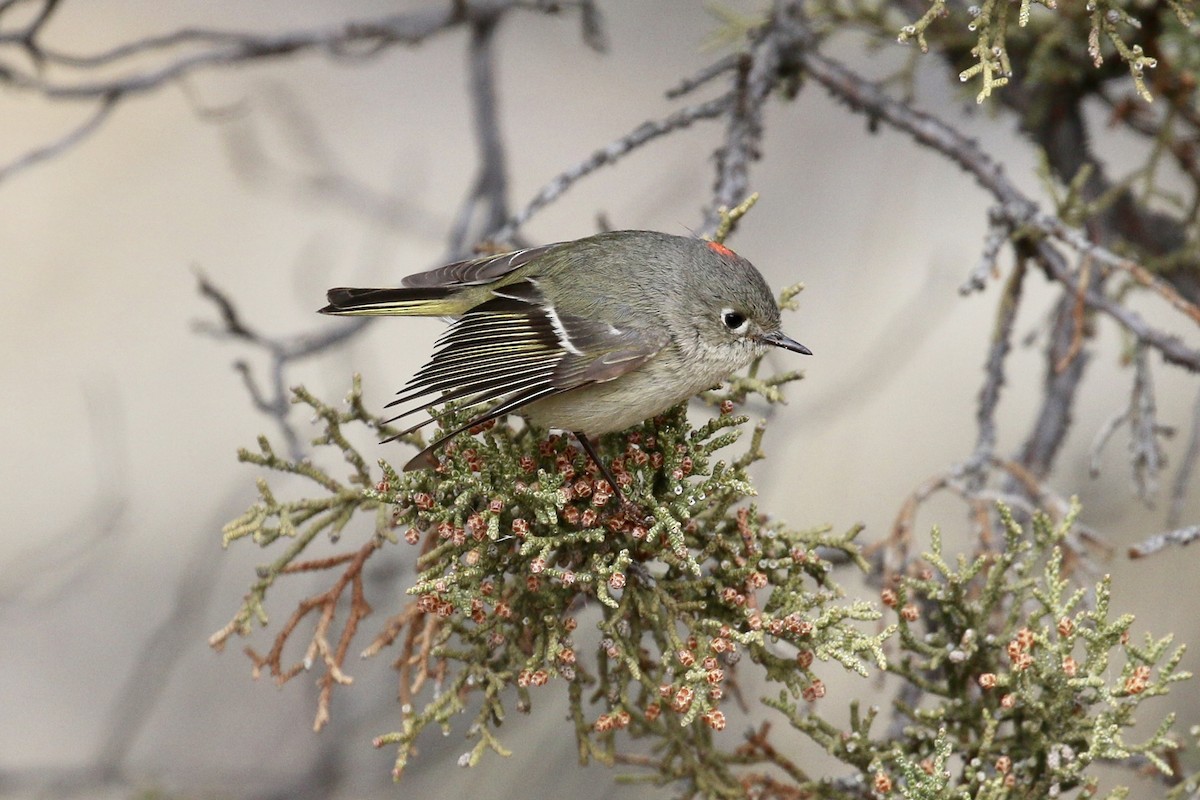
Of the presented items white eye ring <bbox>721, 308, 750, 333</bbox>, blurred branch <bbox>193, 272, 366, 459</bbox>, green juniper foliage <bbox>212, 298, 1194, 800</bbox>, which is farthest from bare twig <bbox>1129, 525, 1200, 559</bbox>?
blurred branch <bbox>193, 272, 366, 459</bbox>

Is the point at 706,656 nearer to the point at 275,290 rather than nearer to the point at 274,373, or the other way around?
the point at 274,373

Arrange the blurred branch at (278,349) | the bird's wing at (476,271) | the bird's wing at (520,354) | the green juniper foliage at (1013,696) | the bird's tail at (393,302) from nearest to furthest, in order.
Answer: the green juniper foliage at (1013,696) → the bird's wing at (520,354) → the bird's tail at (393,302) → the bird's wing at (476,271) → the blurred branch at (278,349)

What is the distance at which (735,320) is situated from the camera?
1946mm

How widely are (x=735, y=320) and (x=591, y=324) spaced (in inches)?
9.6

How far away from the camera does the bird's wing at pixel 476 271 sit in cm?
206

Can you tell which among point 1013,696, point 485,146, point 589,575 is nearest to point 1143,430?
point 1013,696

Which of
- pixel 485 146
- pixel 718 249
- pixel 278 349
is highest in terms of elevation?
pixel 485 146

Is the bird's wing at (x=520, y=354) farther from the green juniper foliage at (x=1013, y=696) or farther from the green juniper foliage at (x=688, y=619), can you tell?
the green juniper foliage at (x=1013, y=696)

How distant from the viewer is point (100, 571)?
4.39 meters

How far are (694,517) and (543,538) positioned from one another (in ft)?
0.88

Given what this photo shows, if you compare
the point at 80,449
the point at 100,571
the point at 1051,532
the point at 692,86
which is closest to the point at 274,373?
the point at 692,86

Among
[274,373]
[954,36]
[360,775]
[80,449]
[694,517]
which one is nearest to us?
[694,517]

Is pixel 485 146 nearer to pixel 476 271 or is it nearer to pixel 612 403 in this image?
pixel 476 271

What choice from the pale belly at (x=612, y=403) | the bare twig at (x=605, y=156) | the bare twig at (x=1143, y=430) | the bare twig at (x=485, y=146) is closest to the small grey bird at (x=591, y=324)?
the pale belly at (x=612, y=403)
